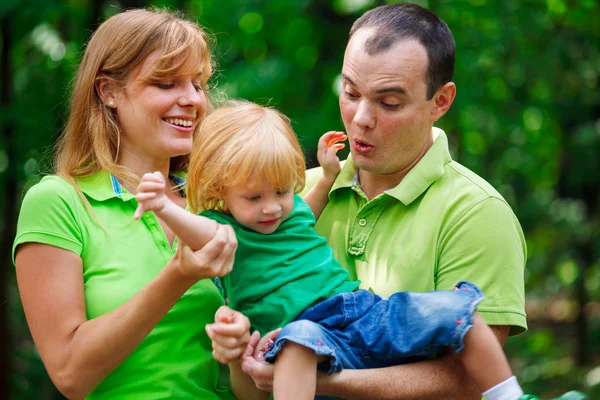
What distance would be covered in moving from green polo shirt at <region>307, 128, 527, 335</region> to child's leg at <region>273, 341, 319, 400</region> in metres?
0.48

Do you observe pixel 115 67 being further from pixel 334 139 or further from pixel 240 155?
pixel 334 139

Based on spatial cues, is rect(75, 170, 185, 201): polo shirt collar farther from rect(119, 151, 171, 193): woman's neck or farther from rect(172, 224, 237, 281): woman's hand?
rect(172, 224, 237, 281): woman's hand

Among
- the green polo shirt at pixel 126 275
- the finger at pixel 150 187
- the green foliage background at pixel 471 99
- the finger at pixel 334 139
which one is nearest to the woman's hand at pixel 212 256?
the finger at pixel 150 187

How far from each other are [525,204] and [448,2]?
3.00 metres

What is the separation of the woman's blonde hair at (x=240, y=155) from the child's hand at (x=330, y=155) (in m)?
0.43

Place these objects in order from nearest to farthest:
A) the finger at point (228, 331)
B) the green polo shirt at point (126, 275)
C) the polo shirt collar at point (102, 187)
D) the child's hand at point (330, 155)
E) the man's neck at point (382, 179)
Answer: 1. the finger at point (228, 331)
2. the green polo shirt at point (126, 275)
3. the polo shirt collar at point (102, 187)
4. the man's neck at point (382, 179)
5. the child's hand at point (330, 155)

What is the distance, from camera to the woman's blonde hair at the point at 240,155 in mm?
2500

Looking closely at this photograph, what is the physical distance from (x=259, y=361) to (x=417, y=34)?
1273 millimetres

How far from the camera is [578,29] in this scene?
7797 mm

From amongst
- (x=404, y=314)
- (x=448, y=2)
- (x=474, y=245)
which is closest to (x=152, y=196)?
(x=404, y=314)

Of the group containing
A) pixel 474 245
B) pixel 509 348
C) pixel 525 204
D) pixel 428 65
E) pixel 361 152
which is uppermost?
pixel 428 65

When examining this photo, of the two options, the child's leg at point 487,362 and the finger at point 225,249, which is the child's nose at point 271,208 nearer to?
the finger at point 225,249

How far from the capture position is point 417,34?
293 centimetres

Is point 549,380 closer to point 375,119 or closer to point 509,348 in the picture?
point 509,348
